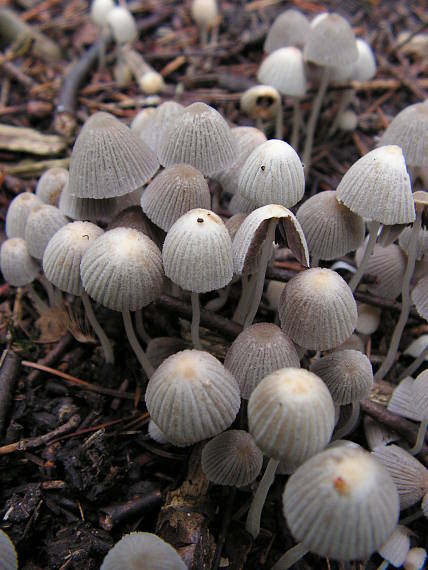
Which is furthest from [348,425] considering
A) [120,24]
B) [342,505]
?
[120,24]

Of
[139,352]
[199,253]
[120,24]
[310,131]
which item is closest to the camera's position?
[199,253]

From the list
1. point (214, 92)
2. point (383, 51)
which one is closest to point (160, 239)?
point (214, 92)

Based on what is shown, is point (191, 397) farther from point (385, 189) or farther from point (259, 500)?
point (385, 189)

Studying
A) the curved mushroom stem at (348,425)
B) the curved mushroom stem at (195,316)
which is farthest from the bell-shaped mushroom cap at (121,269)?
the curved mushroom stem at (348,425)

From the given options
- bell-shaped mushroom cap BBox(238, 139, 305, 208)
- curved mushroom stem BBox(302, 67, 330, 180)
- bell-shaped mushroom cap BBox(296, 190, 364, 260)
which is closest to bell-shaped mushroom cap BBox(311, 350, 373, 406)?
bell-shaped mushroom cap BBox(296, 190, 364, 260)

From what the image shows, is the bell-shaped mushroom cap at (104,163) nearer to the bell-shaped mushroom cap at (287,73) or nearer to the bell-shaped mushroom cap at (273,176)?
the bell-shaped mushroom cap at (273,176)

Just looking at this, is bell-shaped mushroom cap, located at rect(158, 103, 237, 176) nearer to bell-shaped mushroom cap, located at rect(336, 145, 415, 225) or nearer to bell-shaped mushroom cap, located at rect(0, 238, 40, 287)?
bell-shaped mushroom cap, located at rect(336, 145, 415, 225)
